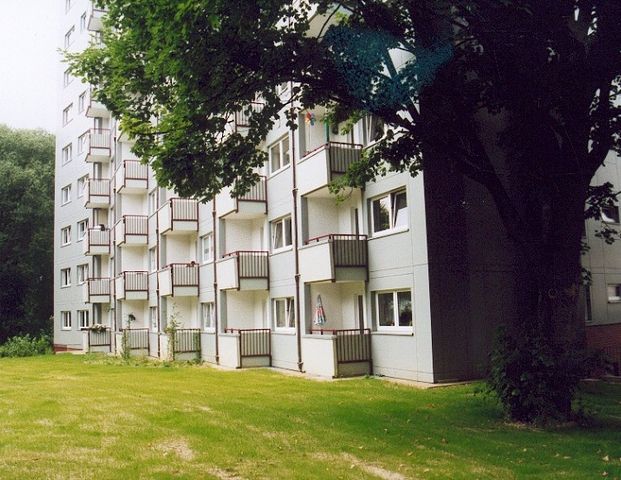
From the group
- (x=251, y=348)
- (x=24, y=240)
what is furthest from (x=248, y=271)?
(x=24, y=240)

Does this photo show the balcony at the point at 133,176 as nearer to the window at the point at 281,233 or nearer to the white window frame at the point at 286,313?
the window at the point at 281,233

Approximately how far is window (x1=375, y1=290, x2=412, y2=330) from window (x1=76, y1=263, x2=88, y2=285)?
31.6 meters

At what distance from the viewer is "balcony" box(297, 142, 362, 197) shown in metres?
19.9

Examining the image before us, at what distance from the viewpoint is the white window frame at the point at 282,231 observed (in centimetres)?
2362

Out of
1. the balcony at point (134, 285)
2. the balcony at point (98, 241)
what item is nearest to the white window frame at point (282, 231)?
the balcony at point (134, 285)

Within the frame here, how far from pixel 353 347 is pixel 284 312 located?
217 inches

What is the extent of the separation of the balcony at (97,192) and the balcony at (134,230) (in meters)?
6.79

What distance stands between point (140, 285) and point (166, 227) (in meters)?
6.72

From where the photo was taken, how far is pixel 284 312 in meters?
24.1

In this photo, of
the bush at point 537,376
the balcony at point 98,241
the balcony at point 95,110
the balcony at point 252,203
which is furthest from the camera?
the balcony at point 95,110

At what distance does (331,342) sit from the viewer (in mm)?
19016

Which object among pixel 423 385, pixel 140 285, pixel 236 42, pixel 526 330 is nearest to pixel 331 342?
pixel 423 385

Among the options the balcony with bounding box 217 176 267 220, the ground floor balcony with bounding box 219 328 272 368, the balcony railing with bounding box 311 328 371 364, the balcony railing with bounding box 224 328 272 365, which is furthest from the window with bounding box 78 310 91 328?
Answer: the balcony railing with bounding box 311 328 371 364

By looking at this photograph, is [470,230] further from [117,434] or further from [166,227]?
[166,227]
